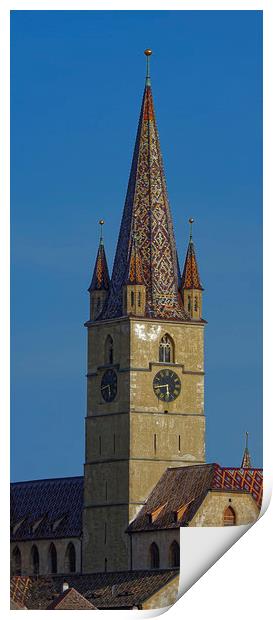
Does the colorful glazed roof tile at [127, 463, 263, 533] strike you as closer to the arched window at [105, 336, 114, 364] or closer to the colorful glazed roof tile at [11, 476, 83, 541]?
the arched window at [105, 336, 114, 364]

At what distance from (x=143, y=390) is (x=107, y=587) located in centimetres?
653

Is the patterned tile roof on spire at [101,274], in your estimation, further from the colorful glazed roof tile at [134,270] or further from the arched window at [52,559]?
the arched window at [52,559]

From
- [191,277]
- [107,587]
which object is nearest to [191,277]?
[191,277]

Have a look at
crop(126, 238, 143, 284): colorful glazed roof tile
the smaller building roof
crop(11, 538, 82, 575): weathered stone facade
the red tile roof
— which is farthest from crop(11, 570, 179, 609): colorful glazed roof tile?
crop(126, 238, 143, 284): colorful glazed roof tile

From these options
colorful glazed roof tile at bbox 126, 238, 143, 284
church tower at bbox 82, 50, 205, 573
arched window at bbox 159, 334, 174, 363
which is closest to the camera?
church tower at bbox 82, 50, 205, 573

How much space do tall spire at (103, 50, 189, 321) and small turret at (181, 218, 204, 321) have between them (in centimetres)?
22

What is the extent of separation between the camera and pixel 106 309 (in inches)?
3152

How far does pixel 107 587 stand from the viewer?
7569 cm

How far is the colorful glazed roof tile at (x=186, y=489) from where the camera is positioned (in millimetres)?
76375

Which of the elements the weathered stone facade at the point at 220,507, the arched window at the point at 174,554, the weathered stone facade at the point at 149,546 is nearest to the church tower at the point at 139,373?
the weathered stone facade at the point at 149,546

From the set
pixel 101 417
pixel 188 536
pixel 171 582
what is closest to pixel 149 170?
pixel 101 417

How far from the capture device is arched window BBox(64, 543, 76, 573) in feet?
267

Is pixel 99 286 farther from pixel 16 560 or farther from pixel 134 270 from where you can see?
pixel 16 560

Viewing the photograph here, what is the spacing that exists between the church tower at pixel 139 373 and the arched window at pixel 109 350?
3 centimetres
